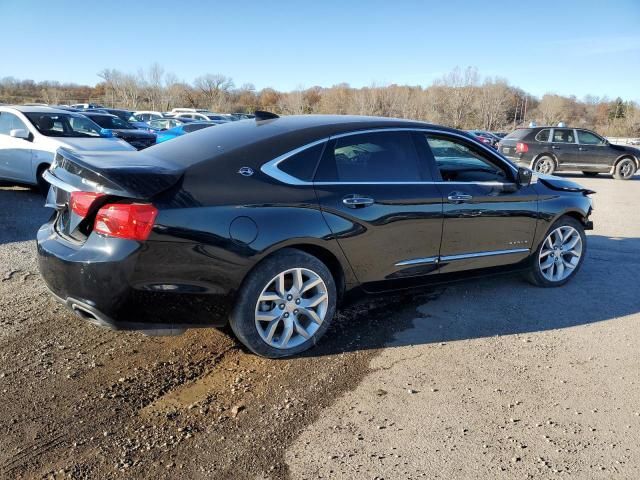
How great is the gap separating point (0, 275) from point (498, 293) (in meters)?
4.79

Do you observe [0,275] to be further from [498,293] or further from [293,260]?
[498,293]

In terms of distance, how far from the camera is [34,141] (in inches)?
368

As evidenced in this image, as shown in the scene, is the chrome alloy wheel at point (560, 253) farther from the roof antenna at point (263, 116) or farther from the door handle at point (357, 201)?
the roof antenna at point (263, 116)

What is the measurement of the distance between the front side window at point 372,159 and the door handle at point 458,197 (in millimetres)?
325

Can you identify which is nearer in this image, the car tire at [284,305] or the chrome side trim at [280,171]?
the car tire at [284,305]

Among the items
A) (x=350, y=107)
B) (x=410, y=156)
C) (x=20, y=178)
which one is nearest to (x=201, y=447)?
(x=410, y=156)

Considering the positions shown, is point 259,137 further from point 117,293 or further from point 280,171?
point 117,293

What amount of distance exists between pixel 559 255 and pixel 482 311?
1.35 m

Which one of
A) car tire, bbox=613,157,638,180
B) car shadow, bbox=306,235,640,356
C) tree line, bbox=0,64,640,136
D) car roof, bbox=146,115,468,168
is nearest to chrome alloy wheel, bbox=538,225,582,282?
car shadow, bbox=306,235,640,356

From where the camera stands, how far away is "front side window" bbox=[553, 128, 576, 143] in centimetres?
1723

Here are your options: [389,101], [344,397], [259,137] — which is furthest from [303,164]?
[389,101]

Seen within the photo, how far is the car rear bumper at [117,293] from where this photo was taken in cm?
303

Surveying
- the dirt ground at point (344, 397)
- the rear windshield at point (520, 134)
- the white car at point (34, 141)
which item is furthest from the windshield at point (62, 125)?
the rear windshield at point (520, 134)

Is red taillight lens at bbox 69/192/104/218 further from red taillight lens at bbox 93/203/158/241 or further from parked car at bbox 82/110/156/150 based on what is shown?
parked car at bbox 82/110/156/150
